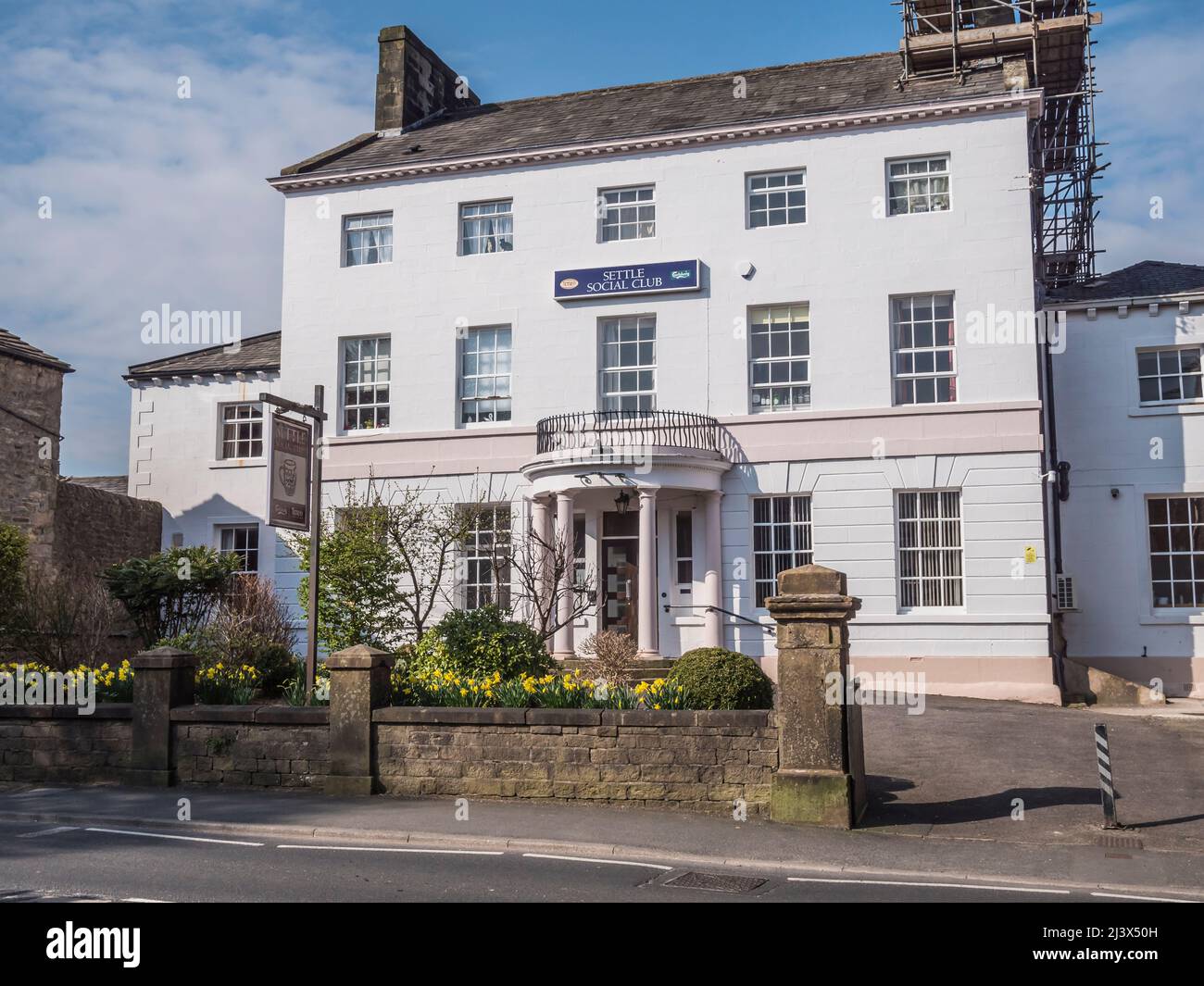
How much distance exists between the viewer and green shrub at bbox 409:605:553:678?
14922 millimetres

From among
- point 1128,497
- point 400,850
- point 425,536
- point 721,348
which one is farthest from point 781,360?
point 400,850

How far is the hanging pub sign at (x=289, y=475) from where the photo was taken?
1373cm

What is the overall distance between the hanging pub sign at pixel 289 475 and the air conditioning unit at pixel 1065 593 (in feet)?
50.3

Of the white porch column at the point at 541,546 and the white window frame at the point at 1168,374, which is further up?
the white window frame at the point at 1168,374

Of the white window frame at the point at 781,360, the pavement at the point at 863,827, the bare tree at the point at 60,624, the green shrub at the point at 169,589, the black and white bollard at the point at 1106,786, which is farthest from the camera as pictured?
the white window frame at the point at 781,360

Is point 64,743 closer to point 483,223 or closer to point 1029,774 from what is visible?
point 1029,774

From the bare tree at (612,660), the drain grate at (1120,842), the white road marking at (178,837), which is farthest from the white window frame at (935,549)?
the white road marking at (178,837)

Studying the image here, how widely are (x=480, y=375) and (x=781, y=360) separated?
6338mm

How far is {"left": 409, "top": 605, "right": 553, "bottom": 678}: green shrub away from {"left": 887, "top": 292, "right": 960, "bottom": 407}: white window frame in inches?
400

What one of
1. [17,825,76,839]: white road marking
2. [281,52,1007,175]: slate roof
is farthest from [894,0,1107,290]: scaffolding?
[17,825,76,839]: white road marking

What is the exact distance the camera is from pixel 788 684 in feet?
37.3

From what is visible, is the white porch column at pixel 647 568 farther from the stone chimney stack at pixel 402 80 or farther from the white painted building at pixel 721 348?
the stone chimney stack at pixel 402 80

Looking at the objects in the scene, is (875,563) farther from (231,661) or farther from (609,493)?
(231,661)
